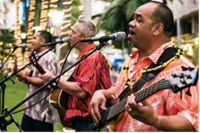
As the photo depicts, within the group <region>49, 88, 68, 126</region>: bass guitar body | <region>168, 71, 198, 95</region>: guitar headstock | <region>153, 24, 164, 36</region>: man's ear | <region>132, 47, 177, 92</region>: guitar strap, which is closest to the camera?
<region>168, 71, 198, 95</region>: guitar headstock

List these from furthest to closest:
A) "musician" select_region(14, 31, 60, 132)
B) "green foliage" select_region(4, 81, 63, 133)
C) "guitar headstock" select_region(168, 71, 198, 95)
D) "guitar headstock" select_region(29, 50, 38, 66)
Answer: "green foliage" select_region(4, 81, 63, 133), "musician" select_region(14, 31, 60, 132), "guitar headstock" select_region(29, 50, 38, 66), "guitar headstock" select_region(168, 71, 198, 95)

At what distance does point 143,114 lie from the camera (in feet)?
5.10

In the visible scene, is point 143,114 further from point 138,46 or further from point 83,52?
point 83,52

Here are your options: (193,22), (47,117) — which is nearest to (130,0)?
(193,22)

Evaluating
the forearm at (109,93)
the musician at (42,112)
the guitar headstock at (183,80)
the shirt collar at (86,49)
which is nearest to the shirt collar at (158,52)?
the guitar headstock at (183,80)

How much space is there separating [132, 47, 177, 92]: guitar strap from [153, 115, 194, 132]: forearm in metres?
0.32

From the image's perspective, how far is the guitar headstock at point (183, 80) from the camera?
1456 mm

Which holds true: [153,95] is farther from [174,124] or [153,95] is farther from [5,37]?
[5,37]

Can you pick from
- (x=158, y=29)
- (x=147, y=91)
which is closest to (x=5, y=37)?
(x=158, y=29)

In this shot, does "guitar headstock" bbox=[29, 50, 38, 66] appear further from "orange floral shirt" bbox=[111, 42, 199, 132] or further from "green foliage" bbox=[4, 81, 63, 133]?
"green foliage" bbox=[4, 81, 63, 133]

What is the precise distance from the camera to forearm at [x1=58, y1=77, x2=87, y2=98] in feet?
9.72

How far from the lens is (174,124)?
1631 mm

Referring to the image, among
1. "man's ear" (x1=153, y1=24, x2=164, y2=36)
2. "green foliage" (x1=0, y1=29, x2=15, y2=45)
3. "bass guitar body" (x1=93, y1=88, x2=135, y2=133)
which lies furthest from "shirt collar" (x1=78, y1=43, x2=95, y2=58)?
"green foliage" (x1=0, y1=29, x2=15, y2=45)

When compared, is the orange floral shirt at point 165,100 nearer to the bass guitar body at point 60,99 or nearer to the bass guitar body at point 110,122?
the bass guitar body at point 110,122
